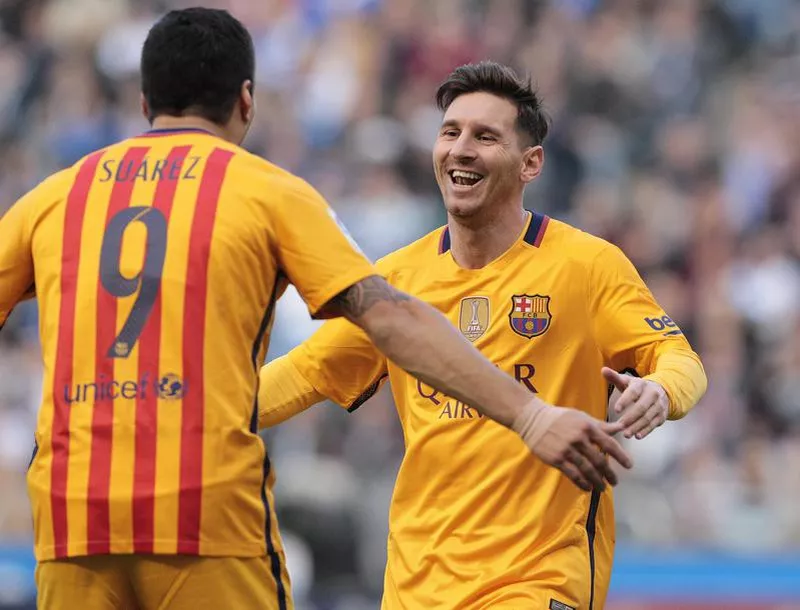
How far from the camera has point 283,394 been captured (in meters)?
6.16

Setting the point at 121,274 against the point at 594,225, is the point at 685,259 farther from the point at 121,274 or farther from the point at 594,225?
the point at 121,274

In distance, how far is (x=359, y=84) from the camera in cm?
1434

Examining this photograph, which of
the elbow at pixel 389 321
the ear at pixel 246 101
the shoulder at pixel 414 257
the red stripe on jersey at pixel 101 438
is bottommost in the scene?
the red stripe on jersey at pixel 101 438

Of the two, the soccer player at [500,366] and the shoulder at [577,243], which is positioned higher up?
the shoulder at [577,243]

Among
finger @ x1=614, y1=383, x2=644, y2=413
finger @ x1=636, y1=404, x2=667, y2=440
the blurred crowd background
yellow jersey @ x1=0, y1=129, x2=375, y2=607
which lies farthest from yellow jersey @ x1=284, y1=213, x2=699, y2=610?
the blurred crowd background

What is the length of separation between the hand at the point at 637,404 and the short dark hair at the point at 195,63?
5.06 ft

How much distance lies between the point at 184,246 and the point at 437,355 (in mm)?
789

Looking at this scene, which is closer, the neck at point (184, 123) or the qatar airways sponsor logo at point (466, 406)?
the neck at point (184, 123)

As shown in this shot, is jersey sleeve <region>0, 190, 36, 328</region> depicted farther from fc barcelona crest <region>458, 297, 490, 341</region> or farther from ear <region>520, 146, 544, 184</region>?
ear <region>520, 146, 544, 184</region>

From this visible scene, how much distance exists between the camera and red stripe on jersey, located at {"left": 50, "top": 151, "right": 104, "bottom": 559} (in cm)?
447

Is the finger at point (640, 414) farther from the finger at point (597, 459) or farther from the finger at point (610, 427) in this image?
the finger at point (597, 459)

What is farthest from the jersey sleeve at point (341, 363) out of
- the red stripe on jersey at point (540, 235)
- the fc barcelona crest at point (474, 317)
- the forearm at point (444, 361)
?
the forearm at point (444, 361)

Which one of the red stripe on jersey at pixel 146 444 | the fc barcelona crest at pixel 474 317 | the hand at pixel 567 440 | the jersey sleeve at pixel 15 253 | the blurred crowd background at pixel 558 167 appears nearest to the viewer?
the red stripe on jersey at pixel 146 444

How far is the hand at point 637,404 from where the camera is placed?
17.0 ft
